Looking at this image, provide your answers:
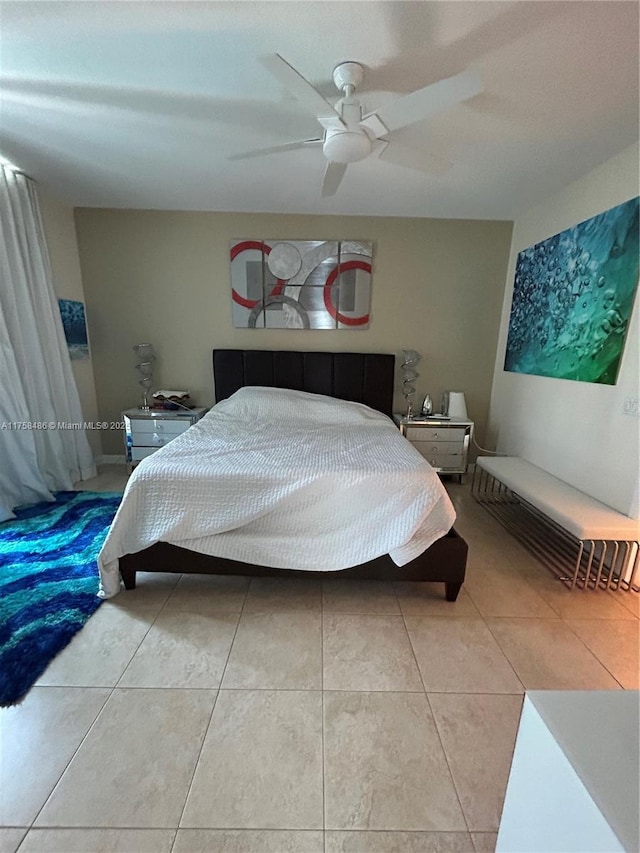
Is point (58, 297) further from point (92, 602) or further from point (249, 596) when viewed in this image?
point (249, 596)

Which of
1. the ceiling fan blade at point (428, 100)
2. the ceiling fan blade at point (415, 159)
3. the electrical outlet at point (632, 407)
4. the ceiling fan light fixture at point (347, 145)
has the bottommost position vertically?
the electrical outlet at point (632, 407)

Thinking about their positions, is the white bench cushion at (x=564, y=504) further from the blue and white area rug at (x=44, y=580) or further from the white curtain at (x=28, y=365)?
the white curtain at (x=28, y=365)

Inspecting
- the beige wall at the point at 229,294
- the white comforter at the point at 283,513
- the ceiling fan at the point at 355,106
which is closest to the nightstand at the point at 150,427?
the beige wall at the point at 229,294

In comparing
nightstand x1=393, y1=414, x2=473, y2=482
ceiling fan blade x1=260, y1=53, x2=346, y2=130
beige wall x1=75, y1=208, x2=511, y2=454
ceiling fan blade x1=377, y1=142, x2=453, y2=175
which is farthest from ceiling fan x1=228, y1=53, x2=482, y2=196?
nightstand x1=393, y1=414, x2=473, y2=482

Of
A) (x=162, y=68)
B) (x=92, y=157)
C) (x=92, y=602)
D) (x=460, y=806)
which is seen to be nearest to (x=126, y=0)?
(x=162, y=68)

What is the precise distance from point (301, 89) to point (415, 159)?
125cm

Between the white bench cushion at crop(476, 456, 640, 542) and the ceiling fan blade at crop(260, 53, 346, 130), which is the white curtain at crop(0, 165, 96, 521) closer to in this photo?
the ceiling fan blade at crop(260, 53, 346, 130)

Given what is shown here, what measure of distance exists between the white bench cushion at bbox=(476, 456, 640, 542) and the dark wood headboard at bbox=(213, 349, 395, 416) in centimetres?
123

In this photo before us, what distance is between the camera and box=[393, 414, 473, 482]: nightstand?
11.8 ft

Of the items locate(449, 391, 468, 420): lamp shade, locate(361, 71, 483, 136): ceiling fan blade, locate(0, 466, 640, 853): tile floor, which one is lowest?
locate(0, 466, 640, 853): tile floor

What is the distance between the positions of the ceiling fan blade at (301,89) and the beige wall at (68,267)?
2.72m

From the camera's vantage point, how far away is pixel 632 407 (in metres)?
2.26

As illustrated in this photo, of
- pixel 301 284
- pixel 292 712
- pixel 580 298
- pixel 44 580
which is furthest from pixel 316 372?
pixel 292 712

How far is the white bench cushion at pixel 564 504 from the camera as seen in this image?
6.85 feet
